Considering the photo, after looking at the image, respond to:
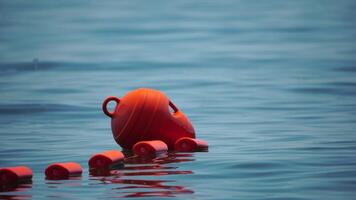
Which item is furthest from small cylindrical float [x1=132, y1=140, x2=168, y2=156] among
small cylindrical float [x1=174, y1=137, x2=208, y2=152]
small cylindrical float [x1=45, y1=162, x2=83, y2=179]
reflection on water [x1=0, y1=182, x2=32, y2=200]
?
reflection on water [x1=0, y1=182, x2=32, y2=200]

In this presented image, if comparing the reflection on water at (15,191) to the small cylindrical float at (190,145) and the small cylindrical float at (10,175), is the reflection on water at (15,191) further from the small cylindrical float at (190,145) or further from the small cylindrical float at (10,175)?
the small cylindrical float at (190,145)

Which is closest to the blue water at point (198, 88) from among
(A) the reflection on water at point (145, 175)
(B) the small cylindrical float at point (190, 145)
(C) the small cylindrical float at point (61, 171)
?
(A) the reflection on water at point (145, 175)

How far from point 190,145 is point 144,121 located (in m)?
0.62

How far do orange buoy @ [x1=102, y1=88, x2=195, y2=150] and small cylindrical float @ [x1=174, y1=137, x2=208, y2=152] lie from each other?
25 cm

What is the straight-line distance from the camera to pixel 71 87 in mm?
19109

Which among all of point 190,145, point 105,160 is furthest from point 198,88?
point 105,160

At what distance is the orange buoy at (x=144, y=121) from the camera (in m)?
11.4

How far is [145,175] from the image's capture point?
9336 mm

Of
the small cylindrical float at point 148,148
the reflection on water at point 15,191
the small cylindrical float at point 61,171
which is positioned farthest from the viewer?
the small cylindrical float at point 148,148

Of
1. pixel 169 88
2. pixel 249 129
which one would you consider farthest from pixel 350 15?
pixel 249 129

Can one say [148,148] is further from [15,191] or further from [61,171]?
[15,191]

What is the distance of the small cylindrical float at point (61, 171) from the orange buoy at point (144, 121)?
199cm

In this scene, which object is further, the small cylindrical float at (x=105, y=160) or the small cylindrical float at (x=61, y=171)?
the small cylindrical float at (x=105, y=160)

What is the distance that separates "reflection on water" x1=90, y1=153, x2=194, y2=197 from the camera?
8312mm
